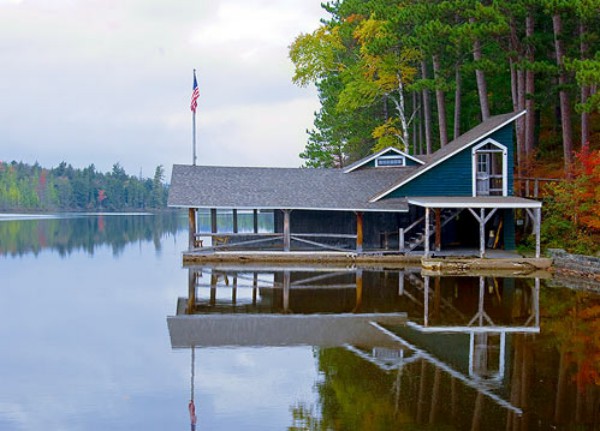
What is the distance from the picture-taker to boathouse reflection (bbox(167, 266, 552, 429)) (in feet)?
35.7

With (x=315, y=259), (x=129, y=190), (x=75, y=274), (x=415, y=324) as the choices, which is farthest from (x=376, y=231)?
(x=129, y=190)

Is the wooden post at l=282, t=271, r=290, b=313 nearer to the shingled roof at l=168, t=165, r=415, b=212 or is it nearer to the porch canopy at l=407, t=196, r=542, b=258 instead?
the shingled roof at l=168, t=165, r=415, b=212

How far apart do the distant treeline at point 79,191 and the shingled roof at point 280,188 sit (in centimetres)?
14481

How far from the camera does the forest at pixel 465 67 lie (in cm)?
3023

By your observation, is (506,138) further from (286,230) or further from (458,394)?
(458,394)

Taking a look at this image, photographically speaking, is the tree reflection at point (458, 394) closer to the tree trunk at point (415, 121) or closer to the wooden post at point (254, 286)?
the wooden post at point (254, 286)

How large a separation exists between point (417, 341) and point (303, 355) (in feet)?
8.63

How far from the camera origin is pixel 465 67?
3195cm

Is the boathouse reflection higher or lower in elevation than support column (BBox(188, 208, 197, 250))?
lower

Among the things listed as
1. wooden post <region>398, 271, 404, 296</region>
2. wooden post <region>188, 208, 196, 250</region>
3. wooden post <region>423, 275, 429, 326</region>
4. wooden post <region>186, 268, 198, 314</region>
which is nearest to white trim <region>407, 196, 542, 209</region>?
wooden post <region>398, 271, 404, 296</region>

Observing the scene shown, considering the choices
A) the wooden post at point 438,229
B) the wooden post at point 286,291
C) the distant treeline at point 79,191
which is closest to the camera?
the wooden post at point 286,291

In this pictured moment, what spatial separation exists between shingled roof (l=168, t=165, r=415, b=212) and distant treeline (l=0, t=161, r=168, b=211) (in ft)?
475

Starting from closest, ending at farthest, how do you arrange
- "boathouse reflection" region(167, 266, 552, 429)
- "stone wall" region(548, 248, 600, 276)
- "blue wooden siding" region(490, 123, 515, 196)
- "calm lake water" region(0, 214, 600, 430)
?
1. "calm lake water" region(0, 214, 600, 430)
2. "boathouse reflection" region(167, 266, 552, 429)
3. "stone wall" region(548, 248, 600, 276)
4. "blue wooden siding" region(490, 123, 515, 196)

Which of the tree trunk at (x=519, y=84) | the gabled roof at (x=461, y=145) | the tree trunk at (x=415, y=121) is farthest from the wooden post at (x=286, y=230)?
the tree trunk at (x=415, y=121)
